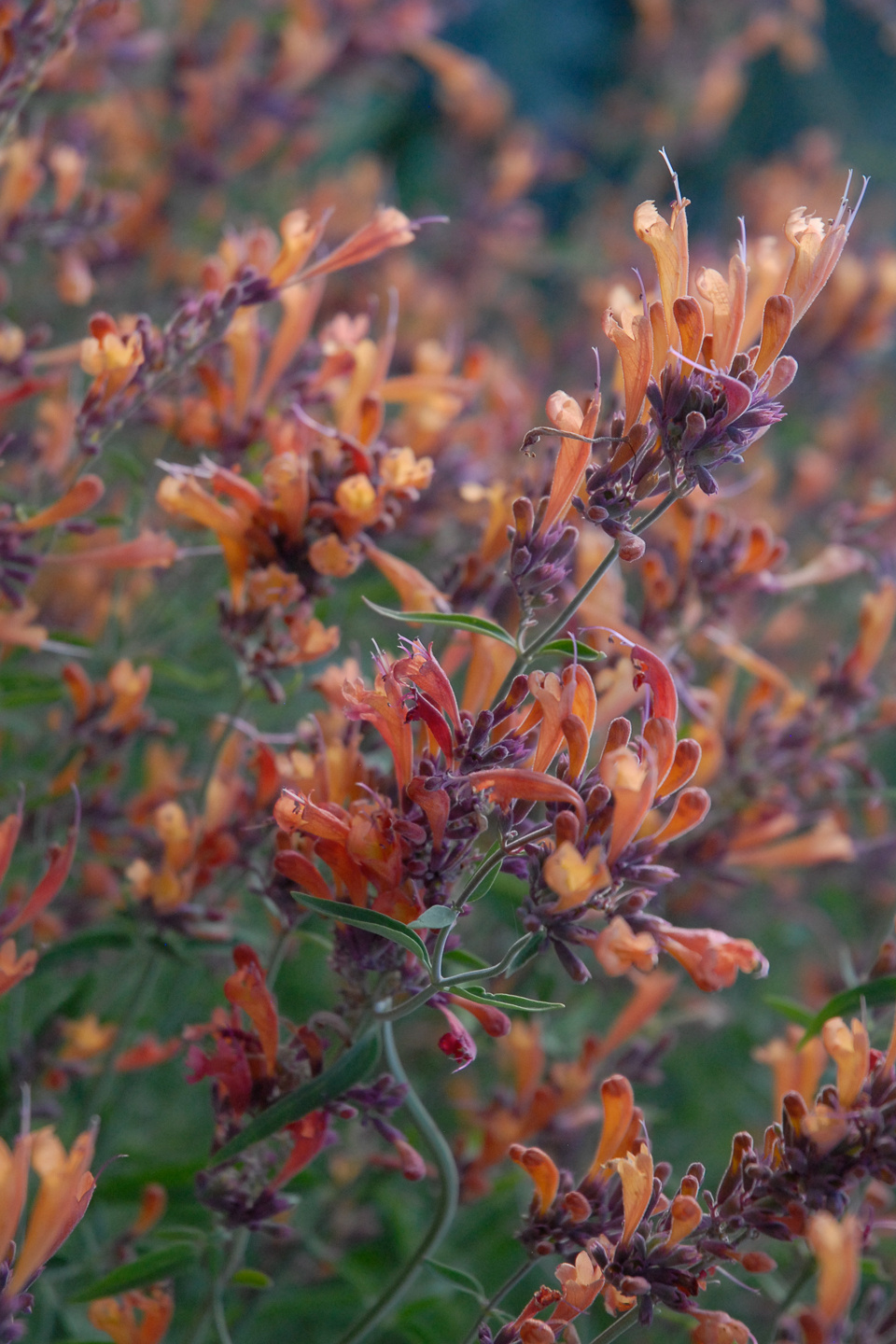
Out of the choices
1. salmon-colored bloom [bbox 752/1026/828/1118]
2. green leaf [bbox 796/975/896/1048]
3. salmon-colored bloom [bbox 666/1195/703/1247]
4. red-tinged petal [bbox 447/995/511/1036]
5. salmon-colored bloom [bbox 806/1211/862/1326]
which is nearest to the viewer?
salmon-colored bloom [bbox 806/1211/862/1326]

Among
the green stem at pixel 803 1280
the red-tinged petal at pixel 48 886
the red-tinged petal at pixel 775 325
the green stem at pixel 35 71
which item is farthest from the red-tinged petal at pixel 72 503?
the green stem at pixel 803 1280

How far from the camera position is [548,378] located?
9.82ft

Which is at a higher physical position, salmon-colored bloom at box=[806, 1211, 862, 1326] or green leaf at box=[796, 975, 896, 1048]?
salmon-colored bloom at box=[806, 1211, 862, 1326]

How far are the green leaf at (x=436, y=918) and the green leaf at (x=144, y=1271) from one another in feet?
1.48

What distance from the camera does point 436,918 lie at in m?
0.81

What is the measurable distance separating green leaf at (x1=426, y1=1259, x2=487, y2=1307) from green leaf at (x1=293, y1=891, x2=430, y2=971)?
1.03 ft

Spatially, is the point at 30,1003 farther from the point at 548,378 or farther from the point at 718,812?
the point at 548,378

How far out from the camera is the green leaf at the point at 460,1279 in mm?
977

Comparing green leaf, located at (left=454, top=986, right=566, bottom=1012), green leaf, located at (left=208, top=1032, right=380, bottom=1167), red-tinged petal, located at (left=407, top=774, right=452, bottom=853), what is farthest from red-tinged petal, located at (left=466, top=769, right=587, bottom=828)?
green leaf, located at (left=208, top=1032, right=380, bottom=1167)

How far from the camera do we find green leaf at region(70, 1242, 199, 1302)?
1.04 m

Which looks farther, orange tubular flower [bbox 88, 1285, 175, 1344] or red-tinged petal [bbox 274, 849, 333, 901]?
orange tubular flower [bbox 88, 1285, 175, 1344]

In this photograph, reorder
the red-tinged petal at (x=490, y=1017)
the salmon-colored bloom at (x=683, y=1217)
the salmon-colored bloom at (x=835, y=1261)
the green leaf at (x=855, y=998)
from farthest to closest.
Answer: the green leaf at (x=855, y=998)
the red-tinged petal at (x=490, y=1017)
the salmon-colored bloom at (x=683, y=1217)
the salmon-colored bloom at (x=835, y=1261)

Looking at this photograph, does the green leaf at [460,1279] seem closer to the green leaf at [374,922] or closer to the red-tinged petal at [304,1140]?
the red-tinged petal at [304,1140]

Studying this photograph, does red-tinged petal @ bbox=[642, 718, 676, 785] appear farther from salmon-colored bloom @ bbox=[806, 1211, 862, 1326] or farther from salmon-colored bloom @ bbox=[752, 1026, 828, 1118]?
salmon-colored bloom @ bbox=[752, 1026, 828, 1118]
